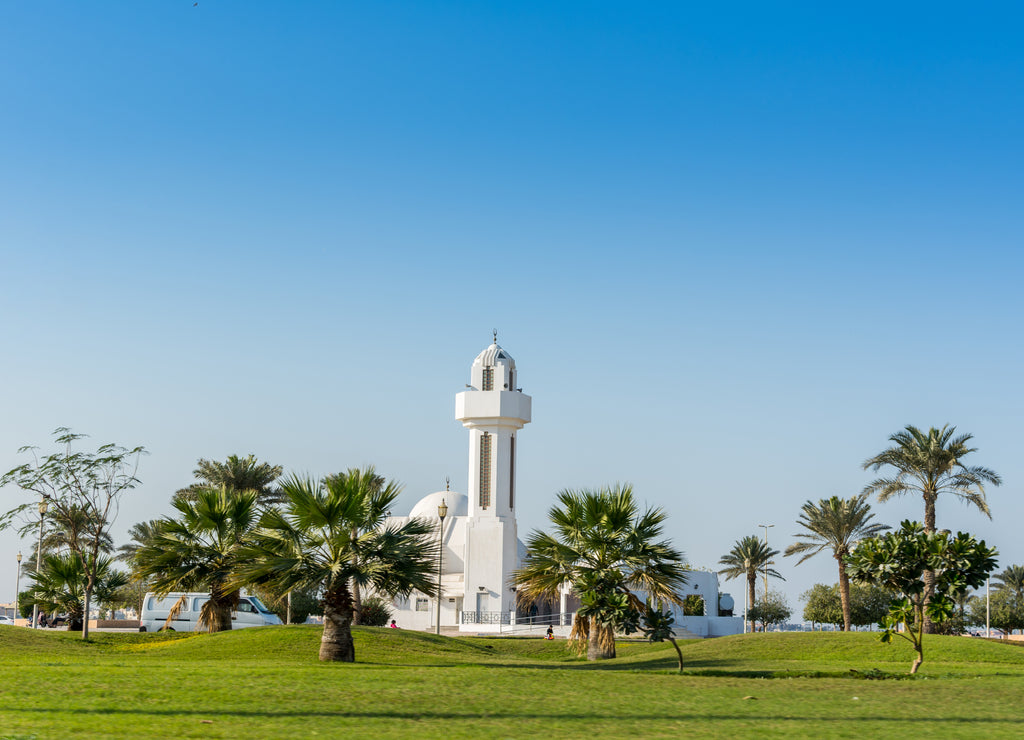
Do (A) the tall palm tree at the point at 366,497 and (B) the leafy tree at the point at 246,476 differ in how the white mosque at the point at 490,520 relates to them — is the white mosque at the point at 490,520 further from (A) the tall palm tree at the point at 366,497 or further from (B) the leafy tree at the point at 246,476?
(A) the tall palm tree at the point at 366,497

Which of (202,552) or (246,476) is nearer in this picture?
(202,552)

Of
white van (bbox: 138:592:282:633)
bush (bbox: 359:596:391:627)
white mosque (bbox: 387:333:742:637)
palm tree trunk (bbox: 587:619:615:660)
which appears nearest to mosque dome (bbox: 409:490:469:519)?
white mosque (bbox: 387:333:742:637)

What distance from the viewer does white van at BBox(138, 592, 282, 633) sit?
37.0 metres

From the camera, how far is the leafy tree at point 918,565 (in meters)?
19.5

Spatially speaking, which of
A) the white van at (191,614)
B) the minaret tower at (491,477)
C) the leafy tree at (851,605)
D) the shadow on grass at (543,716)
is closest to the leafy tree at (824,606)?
the leafy tree at (851,605)

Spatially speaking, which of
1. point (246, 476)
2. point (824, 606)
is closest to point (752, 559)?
point (824, 606)

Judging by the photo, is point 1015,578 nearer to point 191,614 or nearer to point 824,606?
point 824,606

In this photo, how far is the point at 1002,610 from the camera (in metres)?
72.2

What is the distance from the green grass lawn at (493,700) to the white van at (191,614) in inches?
484

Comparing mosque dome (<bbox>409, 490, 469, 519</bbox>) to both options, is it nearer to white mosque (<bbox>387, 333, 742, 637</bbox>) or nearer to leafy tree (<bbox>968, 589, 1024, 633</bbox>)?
white mosque (<bbox>387, 333, 742, 637</bbox>)

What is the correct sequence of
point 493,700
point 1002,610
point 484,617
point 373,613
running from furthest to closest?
point 1002,610
point 484,617
point 373,613
point 493,700

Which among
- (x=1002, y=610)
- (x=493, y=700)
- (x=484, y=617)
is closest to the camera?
(x=493, y=700)

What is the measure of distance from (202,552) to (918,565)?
2069cm

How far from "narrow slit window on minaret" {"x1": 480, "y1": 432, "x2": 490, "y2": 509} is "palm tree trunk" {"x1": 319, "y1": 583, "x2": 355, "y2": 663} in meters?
40.2
